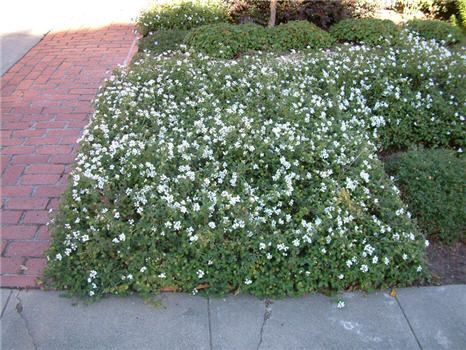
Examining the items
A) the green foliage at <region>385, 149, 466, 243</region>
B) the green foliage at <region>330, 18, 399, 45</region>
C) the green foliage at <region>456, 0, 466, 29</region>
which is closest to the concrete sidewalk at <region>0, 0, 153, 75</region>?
the green foliage at <region>330, 18, 399, 45</region>

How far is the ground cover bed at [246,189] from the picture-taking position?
9.55ft

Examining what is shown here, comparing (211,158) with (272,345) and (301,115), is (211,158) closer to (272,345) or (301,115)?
(301,115)

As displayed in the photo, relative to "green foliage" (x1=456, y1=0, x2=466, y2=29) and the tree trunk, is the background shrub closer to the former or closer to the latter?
the tree trunk

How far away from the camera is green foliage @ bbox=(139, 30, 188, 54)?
6.13 metres

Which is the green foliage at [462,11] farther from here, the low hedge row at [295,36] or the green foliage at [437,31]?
the low hedge row at [295,36]

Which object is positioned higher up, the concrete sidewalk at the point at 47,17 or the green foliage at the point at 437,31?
the green foliage at the point at 437,31

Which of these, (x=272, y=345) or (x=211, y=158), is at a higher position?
(x=211, y=158)

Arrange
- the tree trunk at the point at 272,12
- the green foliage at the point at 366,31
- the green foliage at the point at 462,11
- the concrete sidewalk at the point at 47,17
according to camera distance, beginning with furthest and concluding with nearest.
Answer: the green foliage at the point at 462,11, the concrete sidewalk at the point at 47,17, the tree trunk at the point at 272,12, the green foliage at the point at 366,31

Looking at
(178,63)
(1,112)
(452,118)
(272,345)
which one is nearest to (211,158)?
(272,345)

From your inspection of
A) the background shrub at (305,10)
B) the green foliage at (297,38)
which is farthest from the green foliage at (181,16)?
the green foliage at (297,38)

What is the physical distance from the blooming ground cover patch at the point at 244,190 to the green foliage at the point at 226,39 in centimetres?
144

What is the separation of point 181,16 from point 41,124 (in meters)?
3.15

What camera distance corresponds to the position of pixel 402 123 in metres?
4.38

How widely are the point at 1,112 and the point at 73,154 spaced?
1288mm
